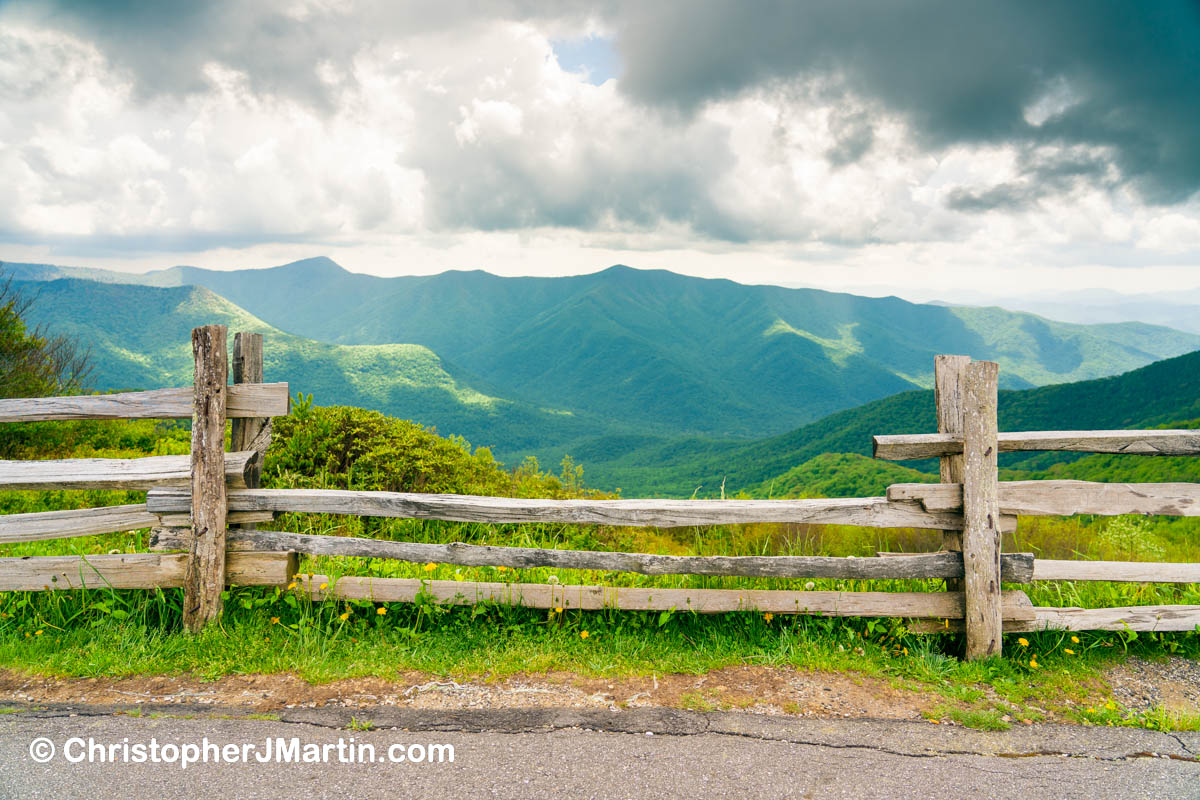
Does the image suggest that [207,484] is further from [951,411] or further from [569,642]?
[951,411]

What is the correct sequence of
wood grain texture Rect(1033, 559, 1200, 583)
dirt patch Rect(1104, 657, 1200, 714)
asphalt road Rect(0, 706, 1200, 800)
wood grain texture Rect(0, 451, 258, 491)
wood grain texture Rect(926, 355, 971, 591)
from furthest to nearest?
wood grain texture Rect(1033, 559, 1200, 583)
wood grain texture Rect(0, 451, 258, 491)
wood grain texture Rect(926, 355, 971, 591)
dirt patch Rect(1104, 657, 1200, 714)
asphalt road Rect(0, 706, 1200, 800)

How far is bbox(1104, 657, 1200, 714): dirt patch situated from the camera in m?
4.14

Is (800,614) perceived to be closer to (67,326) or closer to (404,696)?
(404,696)

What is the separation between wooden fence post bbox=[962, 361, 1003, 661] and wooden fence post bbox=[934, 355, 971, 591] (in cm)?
6

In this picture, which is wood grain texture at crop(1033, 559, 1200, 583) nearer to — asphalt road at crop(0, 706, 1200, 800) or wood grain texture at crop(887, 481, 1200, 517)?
wood grain texture at crop(887, 481, 1200, 517)

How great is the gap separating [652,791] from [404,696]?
1703 mm

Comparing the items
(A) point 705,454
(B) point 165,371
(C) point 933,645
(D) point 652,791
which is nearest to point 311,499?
(D) point 652,791

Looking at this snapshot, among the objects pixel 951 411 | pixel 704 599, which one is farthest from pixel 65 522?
pixel 951 411

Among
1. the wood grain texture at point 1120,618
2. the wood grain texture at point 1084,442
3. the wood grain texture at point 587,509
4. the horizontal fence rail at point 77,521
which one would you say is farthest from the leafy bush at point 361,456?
the wood grain texture at point 1120,618

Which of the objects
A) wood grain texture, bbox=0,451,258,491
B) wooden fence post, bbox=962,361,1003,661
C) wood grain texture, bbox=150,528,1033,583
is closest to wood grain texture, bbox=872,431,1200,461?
wooden fence post, bbox=962,361,1003,661

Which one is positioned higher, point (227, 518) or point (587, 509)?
point (587, 509)

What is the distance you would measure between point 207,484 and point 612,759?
11.1 feet

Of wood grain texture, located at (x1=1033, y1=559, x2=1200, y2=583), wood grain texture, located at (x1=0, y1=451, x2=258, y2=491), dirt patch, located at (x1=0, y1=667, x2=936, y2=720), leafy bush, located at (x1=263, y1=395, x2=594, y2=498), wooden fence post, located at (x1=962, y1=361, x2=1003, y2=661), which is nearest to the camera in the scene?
dirt patch, located at (x1=0, y1=667, x2=936, y2=720)

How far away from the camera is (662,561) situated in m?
4.68
